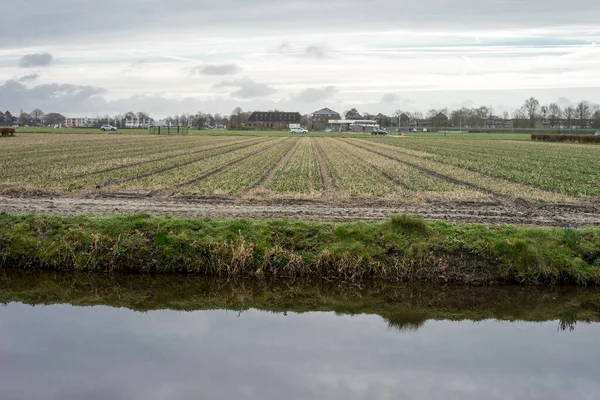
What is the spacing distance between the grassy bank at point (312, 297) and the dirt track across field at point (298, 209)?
152 inches

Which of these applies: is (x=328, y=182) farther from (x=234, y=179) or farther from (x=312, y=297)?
(x=312, y=297)

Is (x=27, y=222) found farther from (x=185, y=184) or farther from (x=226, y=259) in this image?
(x=185, y=184)

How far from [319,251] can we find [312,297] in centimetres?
170

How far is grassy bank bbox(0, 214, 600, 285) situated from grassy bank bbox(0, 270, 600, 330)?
1.16ft

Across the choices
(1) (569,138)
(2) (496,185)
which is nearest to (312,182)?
(2) (496,185)

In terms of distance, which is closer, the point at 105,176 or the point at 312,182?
the point at 312,182

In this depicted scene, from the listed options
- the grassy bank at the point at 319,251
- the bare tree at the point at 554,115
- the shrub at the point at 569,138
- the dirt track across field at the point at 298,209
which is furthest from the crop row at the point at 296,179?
the bare tree at the point at 554,115

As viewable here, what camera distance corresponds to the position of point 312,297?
12.3 meters

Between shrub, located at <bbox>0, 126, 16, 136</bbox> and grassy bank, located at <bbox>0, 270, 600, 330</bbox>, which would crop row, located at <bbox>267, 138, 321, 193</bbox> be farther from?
shrub, located at <bbox>0, 126, 16, 136</bbox>

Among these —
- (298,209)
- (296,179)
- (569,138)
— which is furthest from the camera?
(569,138)

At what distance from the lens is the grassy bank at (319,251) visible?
13.5 metres

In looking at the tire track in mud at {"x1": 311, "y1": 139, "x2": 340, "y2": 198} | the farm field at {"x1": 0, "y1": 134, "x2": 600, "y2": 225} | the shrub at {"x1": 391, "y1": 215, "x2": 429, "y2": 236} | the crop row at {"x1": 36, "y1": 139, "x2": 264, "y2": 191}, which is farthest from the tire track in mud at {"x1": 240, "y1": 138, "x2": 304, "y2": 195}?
the shrub at {"x1": 391, "y1": 215, "x2": 429, "y2": 236}

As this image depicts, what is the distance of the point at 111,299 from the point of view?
12.0 m

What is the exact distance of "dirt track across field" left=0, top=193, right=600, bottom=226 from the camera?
17203 mm
